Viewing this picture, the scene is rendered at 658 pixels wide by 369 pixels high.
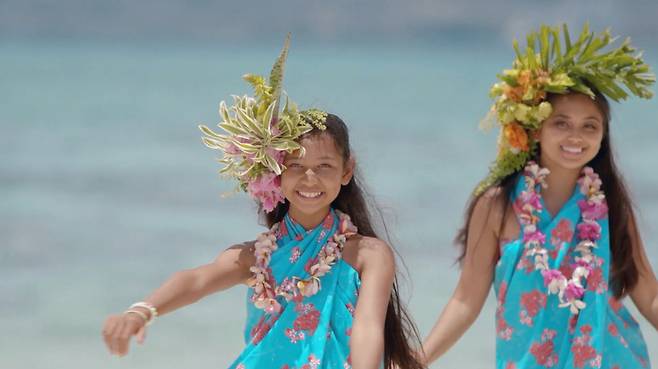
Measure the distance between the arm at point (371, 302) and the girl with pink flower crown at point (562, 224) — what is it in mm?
525

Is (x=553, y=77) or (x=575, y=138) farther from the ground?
(x=553, y=77)

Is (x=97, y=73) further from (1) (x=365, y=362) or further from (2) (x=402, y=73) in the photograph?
(1) (x=365, y=362)

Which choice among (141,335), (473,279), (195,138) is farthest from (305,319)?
(195,138)

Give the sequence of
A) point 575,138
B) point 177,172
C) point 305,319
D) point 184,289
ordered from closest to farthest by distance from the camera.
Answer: point 184,289, point 305,319, point 575,138, point 177,172

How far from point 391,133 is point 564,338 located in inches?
302

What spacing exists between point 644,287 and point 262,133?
1271 millimetres

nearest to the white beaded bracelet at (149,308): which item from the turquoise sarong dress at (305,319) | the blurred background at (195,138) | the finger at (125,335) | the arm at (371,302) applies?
the finger at (125,335)

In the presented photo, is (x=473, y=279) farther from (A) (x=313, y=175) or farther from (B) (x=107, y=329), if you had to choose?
(B) (x=107, y=329)

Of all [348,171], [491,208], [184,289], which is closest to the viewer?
[184,289]

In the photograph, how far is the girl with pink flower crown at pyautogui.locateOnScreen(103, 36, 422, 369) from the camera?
3734mm

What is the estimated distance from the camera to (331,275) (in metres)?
3.80

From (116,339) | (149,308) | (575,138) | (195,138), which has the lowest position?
(116,339)

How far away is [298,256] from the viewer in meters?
3.84

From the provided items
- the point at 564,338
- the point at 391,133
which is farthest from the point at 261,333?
the point at 391,133
